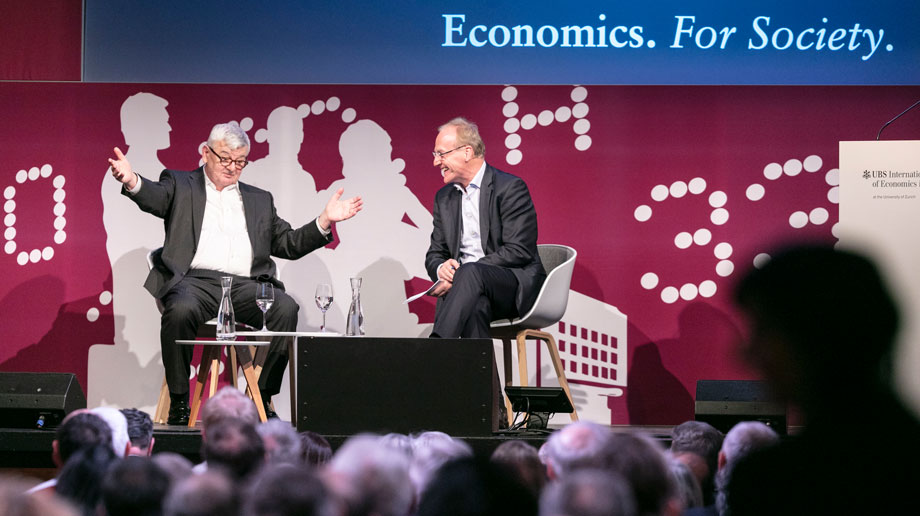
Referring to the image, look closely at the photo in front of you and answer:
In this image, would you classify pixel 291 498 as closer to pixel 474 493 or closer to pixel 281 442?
pixel 474 493

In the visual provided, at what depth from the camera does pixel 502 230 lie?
4.73 metres

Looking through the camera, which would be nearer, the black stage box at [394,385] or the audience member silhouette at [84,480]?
the audience member silhouette at [84,480]

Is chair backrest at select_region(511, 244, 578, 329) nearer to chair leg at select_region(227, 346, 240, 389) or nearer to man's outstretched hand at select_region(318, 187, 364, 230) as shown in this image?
man's outstretched hand at select_region(318, 187, 364, 230)

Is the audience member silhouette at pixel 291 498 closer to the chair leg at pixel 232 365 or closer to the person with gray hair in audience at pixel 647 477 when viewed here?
the person with gray hair in audience at pixel 647 477

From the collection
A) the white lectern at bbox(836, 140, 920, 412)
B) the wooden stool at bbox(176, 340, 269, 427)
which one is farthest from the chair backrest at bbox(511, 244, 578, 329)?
the white lectern at bbox(836, 140, 920, 412)

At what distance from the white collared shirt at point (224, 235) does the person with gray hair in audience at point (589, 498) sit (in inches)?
147

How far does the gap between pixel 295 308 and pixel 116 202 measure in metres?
1.53

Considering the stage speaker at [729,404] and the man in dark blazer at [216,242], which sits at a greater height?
the man in dark blazer at [216,242]

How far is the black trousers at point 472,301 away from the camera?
423 cm

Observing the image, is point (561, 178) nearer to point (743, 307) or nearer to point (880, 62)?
point (880, 62)

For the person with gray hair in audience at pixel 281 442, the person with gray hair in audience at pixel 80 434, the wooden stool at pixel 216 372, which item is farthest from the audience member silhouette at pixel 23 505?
the wooden stool at pixel 216 372

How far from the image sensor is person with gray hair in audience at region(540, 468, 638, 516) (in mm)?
1316

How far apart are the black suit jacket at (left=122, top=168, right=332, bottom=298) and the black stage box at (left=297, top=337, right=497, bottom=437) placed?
134 centimetres

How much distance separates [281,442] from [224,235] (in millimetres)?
2859
